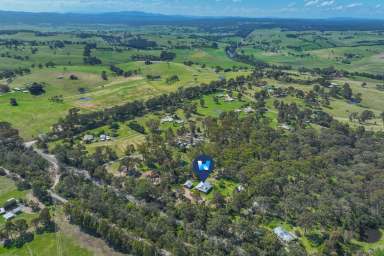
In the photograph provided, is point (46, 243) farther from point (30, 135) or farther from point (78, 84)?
point (78, 84)

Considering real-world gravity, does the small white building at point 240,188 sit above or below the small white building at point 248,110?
below

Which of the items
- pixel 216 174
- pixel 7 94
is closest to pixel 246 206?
pixel 216 174

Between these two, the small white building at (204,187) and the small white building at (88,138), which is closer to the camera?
the small white building at (204,187)

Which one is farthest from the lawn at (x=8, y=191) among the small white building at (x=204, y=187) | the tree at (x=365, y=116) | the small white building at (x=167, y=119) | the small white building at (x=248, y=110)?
the tree at (x=365, y=116)

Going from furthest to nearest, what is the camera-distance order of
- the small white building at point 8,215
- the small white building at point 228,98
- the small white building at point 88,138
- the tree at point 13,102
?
the small white building at point 228,98, the tree at point 13,102, the small white building at point 88,138, the small white building at point 8,215

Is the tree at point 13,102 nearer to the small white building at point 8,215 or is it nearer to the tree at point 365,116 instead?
the small white building at point 8,215

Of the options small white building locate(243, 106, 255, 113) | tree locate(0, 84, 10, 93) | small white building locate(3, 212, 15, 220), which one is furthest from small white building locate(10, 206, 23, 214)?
tree locate(0, 84, 10, 93)

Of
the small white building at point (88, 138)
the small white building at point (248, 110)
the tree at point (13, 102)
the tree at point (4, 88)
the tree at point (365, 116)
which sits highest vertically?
the tree at point (365, 116)

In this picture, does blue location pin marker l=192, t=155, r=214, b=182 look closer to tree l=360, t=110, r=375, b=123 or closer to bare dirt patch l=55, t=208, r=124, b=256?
bare dirt patch l=55, t=208, r=124, b=256
